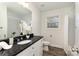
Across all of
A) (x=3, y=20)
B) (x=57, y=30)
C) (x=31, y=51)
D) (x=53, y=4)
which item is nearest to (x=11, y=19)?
(x=3, y=20)

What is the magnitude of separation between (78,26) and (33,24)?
4.57ft

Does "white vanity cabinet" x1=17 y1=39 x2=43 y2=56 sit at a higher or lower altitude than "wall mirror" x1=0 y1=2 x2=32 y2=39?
lower

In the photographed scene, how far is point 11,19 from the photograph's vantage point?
1553 millimetres

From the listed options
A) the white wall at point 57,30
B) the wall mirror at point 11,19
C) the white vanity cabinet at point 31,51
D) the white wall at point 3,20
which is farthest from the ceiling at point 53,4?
the white vanity cabinet at point 31,51

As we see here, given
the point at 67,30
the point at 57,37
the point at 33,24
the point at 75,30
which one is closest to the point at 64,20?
the point at 67,30

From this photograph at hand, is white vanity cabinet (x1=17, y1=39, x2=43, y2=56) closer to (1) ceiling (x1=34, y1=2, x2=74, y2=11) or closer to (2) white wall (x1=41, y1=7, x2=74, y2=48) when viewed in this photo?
(2) white wall (x1=41, y1=7, x2=74, y2=48)

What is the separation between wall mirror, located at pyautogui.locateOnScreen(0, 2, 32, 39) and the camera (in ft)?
4.48

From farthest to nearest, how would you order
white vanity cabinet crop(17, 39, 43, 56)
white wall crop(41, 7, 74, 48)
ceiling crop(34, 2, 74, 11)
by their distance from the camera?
white wall crop(41, 7, 74, 48), ceiling crop(34, 2, 74, 11), white vanity cabinet crop(17, 39, 43, 56)

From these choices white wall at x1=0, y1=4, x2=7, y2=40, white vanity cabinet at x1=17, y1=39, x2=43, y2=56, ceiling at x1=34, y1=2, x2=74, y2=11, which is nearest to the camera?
white vanity cabinet at x1=17, y1=39, x2=43, y2=56

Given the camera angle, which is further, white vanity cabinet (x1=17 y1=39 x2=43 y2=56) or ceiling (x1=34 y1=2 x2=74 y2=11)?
ceiling (x1=34 y1=2 x2=74 y2=11)

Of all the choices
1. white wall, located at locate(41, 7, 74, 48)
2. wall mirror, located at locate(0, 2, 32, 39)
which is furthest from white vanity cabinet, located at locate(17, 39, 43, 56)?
wall mirror, located at locate(0, 2, 32, 39)

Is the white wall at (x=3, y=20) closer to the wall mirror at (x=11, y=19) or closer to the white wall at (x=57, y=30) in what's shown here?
the wall mirror at (x=11, y=19)

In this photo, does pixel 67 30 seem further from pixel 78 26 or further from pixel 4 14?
pixel 4 14

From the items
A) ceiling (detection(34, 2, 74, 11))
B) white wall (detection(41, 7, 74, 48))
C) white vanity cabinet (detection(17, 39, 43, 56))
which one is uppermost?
ceiling (detection(34, 2, 74, 11))
